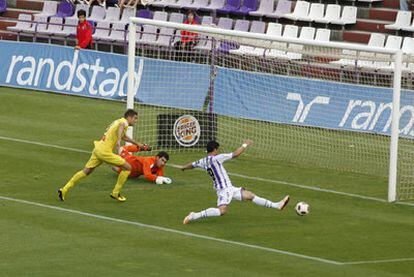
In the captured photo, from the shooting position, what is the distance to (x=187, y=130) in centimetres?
2927

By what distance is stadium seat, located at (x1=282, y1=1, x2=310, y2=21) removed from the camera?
40969 mm

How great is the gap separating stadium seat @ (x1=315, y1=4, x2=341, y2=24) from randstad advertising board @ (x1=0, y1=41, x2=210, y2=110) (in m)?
7.30

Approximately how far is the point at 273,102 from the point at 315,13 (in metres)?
9.85

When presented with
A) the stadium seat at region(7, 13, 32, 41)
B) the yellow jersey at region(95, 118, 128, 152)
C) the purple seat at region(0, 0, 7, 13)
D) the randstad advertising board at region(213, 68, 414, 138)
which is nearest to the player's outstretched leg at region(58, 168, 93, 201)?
the yellow jersey at region(95, 118, 128, 152)

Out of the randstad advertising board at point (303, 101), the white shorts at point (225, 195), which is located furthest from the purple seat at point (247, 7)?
the white shorts at point (225, 195)

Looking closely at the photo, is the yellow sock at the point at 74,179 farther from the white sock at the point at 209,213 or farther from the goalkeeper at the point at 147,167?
the white sock at the point at 209,213

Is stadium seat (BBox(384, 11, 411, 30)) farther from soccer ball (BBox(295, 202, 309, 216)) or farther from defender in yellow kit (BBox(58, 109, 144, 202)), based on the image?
soccer ball (BBox(295, 202, 309, 216))

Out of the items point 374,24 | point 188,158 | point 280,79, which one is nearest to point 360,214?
point 188,158

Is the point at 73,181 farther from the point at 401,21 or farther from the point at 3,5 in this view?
the point at 3,5

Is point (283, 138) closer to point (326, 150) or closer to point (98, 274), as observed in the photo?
point (326, 150)

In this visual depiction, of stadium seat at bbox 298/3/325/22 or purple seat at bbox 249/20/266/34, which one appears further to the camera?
purple seat at bbox 249/20/266/34

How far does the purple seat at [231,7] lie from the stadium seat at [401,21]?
5.95 metres

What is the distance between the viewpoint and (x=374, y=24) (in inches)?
1577

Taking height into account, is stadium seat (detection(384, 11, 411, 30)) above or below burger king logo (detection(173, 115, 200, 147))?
above
